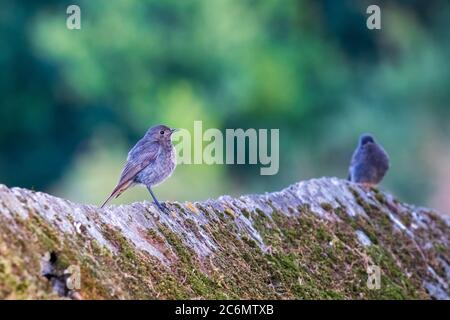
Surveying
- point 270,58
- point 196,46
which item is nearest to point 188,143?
point 196,46

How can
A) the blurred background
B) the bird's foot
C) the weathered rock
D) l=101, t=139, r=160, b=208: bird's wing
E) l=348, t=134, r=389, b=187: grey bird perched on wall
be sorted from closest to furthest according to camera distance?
the weathered rock
the bird's foot
l=101, t=139, r=160, b=208: bird's wing
l=348, t=134, r=389, b=187: grey bird perched on wall
the blurred background

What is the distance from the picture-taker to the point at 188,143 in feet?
76.5

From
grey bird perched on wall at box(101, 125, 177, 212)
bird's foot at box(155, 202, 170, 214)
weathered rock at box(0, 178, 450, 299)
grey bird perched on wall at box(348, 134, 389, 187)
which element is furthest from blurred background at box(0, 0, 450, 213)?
bird's foot at box(155, 202, 170, 214)

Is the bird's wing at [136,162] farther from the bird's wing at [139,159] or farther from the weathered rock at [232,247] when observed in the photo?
the weathered rock at [232,247]

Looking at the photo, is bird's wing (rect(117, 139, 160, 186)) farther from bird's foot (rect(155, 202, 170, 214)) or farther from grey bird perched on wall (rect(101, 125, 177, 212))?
bird's foot (rect(155, 202, 170, 214))

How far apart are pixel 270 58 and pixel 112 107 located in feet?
14.5

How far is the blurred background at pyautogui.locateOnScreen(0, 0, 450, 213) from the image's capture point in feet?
93.2

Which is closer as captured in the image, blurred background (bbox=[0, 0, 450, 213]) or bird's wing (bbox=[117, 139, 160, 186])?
bird's wing (bbox=[117, 139, 160, 186])

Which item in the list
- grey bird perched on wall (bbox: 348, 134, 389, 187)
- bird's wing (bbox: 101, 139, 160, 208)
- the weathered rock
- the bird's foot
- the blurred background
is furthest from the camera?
the blurred background

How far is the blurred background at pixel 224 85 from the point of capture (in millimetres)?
28406

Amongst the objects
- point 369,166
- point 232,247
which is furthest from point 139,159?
point 369,166

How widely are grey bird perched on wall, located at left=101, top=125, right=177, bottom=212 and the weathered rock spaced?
115 cm

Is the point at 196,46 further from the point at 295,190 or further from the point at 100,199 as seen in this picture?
the point at 295,190

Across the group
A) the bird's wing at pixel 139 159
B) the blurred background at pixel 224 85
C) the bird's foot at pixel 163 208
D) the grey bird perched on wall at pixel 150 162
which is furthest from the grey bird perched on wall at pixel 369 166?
the blurred background at pixel 224 85
